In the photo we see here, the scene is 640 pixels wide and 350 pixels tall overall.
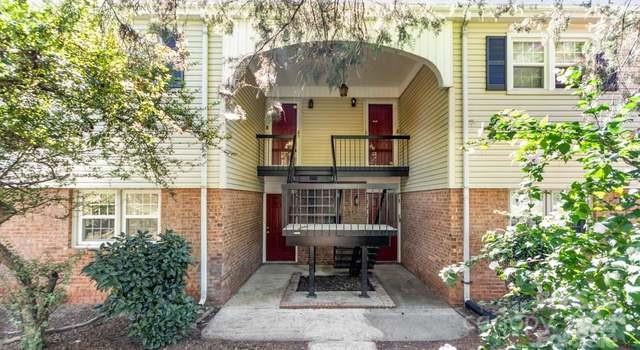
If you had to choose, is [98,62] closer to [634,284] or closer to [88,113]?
[88,113]

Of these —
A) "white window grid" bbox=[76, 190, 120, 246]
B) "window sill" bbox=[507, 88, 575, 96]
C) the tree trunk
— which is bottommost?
the tree trunk

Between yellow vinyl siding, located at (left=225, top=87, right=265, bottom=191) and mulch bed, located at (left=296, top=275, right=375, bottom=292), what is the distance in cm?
267

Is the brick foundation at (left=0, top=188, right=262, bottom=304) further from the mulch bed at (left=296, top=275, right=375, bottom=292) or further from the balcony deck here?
the balcony deck

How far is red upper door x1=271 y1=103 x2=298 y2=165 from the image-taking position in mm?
10648

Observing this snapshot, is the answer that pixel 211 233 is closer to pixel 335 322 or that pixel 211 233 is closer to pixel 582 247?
pixel 335 322

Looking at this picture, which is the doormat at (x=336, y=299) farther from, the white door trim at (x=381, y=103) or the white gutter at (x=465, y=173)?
the white door trim at (x=381, y=103)

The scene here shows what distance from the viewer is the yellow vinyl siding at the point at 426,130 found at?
7152mm

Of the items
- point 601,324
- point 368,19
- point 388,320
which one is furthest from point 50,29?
point 388,320

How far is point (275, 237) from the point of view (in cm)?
1052

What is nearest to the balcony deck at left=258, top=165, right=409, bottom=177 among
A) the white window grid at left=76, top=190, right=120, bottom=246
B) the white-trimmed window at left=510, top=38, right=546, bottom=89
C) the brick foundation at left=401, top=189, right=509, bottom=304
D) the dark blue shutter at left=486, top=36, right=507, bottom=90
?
the brick foundation at left=401, top=189, right=509, bottom=304

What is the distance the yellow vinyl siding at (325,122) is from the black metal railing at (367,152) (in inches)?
→ 13.3

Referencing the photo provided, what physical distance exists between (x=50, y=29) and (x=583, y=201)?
508 cm

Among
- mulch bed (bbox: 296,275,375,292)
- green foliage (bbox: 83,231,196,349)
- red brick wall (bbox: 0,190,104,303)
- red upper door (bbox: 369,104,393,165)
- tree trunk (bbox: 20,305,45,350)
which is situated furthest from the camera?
red upper door (bbox: 369,104,393,165)

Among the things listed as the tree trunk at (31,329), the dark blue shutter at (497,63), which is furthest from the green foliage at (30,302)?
the dark blue shutter at (497,63)
